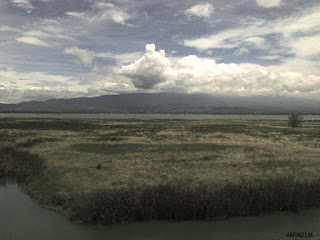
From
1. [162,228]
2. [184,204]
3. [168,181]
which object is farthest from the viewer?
[168,181]

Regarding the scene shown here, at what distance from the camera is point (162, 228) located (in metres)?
11.2

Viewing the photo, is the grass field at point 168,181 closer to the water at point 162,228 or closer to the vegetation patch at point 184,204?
the vegetation patch at point 184,204

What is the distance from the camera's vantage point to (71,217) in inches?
473

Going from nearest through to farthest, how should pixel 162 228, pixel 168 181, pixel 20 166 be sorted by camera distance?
1. pixel 162 228
2. pixel 168 181
3. pixel 20 166

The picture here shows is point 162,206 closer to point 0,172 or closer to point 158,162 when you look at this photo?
point 158,162

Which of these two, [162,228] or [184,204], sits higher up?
[184,204]

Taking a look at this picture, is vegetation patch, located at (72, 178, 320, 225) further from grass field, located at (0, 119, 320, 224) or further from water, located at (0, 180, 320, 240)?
water, located at (0, 180, 320, 240)

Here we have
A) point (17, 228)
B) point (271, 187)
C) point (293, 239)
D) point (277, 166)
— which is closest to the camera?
point (293, 239)

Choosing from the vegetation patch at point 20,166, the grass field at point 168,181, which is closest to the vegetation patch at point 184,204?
the grass field at point 168,181

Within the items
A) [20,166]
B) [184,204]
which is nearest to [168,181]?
[184,204]

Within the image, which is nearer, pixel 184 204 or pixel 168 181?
pixel 184 204

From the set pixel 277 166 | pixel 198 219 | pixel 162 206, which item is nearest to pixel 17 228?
pixel 162 206

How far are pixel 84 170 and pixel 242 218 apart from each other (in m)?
12.8

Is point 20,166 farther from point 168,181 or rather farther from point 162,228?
point 162,228
